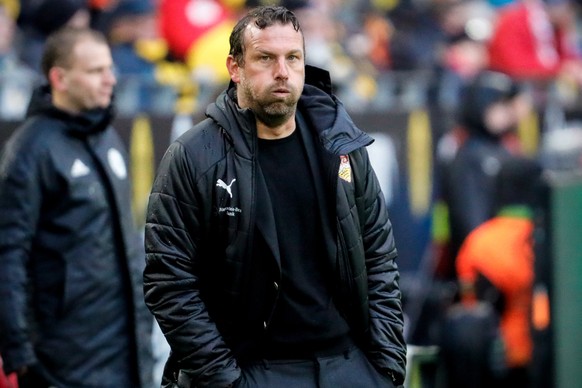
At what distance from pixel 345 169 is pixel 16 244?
1822 mm

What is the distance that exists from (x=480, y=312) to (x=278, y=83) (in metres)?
4.57

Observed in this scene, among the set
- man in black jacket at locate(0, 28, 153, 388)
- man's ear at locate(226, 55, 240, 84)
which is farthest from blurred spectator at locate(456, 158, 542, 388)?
man's ear at locate(226, 55, 240, 84)

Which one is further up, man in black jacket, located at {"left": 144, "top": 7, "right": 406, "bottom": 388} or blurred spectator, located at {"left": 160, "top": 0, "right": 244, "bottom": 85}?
blurred spectator, located at {"left": 160, "top": 0, "right": 244, "bottom": 85}

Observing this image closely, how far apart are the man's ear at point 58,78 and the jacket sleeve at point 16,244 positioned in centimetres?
42

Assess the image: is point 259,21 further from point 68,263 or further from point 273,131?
point 68,263

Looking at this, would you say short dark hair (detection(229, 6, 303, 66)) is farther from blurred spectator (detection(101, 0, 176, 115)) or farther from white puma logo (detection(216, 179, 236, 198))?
blurred spectator (detection(101, 0, 176, 115))

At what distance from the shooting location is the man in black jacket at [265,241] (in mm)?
4578

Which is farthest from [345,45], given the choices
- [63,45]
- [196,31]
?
[63,45]

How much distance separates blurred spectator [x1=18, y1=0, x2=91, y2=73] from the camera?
336 inches

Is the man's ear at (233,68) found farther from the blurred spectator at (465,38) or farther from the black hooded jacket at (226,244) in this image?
the blurred spectator at (465,38)

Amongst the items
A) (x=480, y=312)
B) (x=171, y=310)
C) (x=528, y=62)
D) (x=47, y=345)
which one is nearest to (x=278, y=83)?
(x=171, y=310)

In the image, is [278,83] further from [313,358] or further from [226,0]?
[226,0]

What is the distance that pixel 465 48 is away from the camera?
1392 cm

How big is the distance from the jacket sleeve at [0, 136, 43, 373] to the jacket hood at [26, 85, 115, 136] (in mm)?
255
